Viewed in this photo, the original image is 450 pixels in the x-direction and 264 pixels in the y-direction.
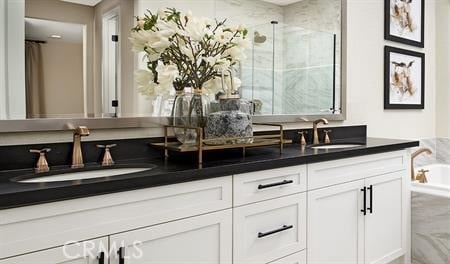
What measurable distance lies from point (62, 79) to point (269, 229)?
3.41ft

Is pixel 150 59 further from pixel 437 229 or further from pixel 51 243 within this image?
pixel 437 229

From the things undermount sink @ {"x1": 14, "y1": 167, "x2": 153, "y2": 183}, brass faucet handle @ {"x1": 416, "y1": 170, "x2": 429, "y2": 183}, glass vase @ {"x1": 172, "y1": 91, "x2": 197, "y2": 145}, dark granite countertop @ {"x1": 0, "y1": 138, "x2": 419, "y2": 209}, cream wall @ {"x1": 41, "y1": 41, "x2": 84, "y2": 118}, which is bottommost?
brass faucet handle @ {"x1": 416, "y1": 170, "x2": 429, "y2": 183}

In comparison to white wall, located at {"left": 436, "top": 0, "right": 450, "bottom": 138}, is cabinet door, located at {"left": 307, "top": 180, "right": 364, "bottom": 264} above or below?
below

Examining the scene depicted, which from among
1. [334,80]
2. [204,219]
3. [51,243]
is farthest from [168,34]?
[334,80]

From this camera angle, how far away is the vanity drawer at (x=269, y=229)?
1450mm

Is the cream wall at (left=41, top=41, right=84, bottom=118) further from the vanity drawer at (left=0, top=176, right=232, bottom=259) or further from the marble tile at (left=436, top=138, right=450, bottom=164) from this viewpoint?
the marble tile at (left=436, top=138, right=450, bottom=164)

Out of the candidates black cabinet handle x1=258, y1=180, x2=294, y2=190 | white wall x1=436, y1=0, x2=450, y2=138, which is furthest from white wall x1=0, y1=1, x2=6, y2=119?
white wall x1=436, y1=0, x2=450, y2=138

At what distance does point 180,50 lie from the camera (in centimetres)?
159

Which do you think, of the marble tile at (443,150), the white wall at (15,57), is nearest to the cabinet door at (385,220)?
the marble tile at (443,150)

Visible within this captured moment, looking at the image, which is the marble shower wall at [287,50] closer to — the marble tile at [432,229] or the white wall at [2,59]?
the white wall at [2,59]

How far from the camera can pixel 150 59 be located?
1.61 metres

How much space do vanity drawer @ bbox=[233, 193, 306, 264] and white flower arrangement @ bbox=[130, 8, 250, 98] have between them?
2.04 ft

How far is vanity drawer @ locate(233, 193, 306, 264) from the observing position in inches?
57.1

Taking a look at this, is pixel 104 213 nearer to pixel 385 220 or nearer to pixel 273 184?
pixel 273 184
